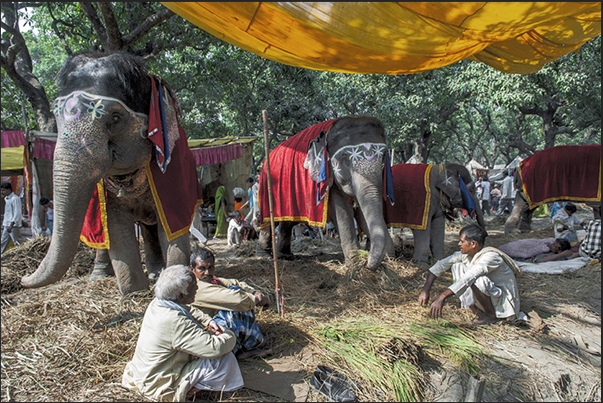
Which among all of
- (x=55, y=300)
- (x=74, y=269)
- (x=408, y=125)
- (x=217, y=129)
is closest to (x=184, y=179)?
(x=55, y=300)

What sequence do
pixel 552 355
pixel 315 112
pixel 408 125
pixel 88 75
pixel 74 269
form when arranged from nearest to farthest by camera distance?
pixel 552 355
pixel 88 75
pixel 74 269
pixel 315 112
pixel 408 125

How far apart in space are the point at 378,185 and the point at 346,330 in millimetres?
2333

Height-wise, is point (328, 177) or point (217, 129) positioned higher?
point (217, 129)

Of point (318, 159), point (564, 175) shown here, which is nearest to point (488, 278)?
point (318, 159)

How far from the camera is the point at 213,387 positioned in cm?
293

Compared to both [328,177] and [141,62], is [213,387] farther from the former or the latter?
[328,177]

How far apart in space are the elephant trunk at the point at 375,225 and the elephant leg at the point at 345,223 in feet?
1.51

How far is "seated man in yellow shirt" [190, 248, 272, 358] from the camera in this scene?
10.9 ft

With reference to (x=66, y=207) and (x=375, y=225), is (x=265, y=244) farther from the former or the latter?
(x=66, y=207)

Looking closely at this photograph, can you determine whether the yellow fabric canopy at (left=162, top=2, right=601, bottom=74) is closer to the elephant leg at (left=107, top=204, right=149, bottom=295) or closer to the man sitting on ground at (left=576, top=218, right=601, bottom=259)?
the elephant leg at (left=107, top=204, right=149, bottom=295)

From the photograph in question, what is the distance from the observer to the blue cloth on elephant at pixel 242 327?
3.41 m

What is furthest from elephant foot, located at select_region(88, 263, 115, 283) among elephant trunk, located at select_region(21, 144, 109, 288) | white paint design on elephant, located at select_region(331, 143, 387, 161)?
white paint design on elephant, located at select_region(331, 143, 387, 161)

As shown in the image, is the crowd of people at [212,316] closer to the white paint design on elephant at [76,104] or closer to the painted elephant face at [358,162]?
the white paint design on elephant at [76,104]

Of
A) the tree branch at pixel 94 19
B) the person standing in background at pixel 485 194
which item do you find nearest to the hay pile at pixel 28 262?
the tree branch at pixel 94 19
